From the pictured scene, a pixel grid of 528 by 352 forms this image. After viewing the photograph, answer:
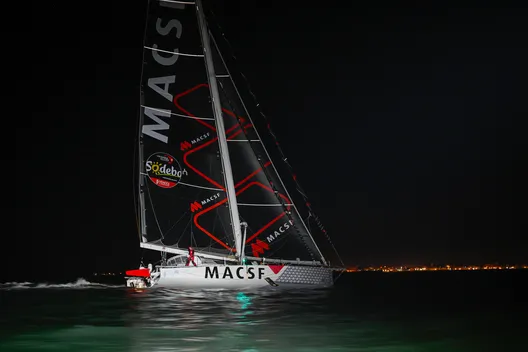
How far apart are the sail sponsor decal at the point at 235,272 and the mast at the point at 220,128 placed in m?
3.15

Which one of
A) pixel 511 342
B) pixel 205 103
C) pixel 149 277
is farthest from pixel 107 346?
pixel 205 103

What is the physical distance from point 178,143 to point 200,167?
179 centimetres

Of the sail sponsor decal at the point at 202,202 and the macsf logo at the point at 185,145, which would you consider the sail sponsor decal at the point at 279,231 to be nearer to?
the sail sponsor decal at the point at 202,202

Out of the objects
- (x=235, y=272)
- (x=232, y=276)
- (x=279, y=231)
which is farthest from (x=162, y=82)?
(x=232, y=276)

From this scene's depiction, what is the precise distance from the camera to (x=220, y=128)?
41.1m

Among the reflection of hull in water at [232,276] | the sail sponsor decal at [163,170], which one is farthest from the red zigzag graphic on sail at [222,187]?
the reflection of hull in water at [232,276]

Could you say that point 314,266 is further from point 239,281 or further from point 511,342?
point 511,342

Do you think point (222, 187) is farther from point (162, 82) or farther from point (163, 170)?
point (162, 82)

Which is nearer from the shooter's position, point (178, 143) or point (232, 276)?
point (232, 276)

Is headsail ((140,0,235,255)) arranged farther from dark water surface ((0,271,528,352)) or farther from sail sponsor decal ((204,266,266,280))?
dark water surface ((0,271,528,352))

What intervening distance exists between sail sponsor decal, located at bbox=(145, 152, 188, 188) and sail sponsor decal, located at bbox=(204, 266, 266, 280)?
21.9ft

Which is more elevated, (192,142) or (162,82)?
Answer: (162,82)

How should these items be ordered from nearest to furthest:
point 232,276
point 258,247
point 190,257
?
point 232,276 → point 190,257 → point 258,247

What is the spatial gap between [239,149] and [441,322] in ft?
63.7
